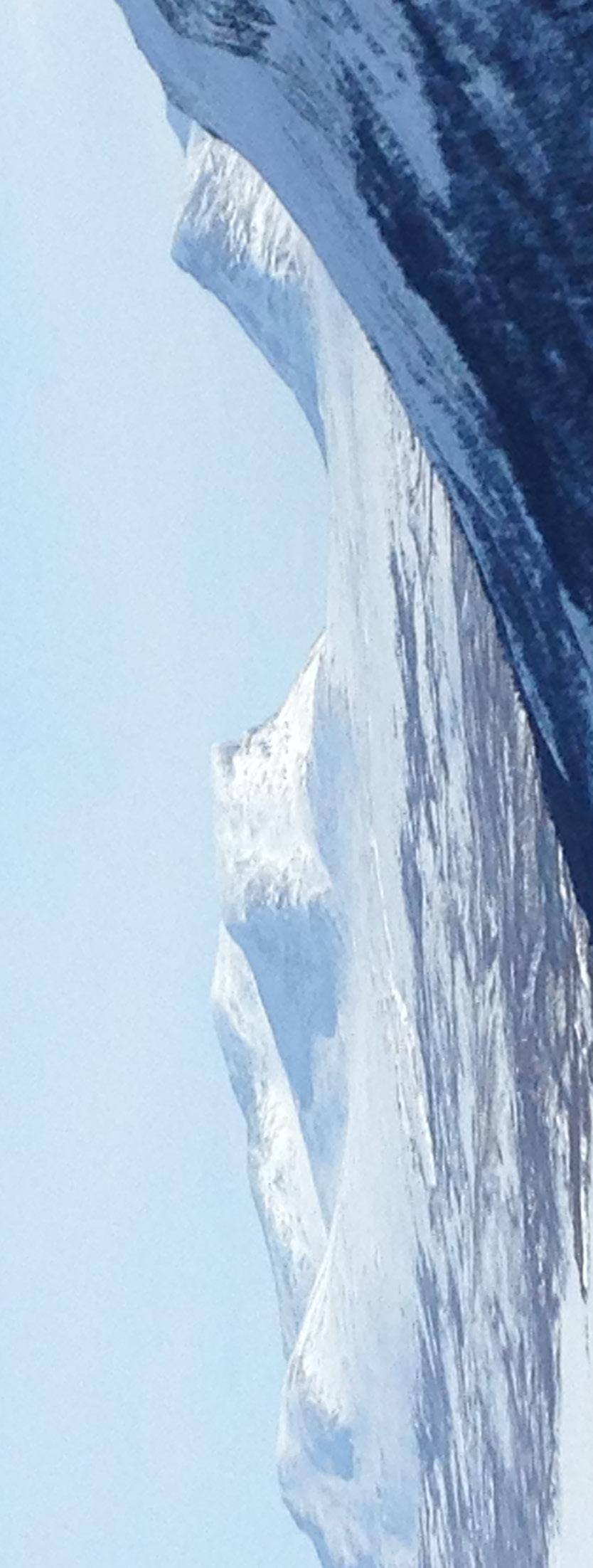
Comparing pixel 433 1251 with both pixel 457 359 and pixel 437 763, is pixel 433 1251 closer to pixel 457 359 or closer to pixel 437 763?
pixel 437 763

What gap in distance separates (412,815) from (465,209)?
468 cm

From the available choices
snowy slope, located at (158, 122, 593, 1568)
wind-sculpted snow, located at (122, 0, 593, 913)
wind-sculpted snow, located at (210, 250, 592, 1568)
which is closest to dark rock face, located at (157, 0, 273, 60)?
wind-sculpted snow, located at (122, 0, 593, 913)

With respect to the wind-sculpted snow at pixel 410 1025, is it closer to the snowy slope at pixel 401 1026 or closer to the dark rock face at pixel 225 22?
the snowy slope at pixel 401 1026

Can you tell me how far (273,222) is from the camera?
10438mm

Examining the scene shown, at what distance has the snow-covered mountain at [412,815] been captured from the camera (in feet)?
5.87

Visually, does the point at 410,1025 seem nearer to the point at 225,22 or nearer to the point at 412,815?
the point at 412,815

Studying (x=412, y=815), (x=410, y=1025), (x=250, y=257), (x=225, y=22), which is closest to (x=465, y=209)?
(x=225, y=22)

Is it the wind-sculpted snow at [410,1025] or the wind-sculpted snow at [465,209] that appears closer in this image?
the wind-sculpted snow at [465,209]

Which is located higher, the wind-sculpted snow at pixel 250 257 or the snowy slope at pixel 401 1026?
the wind-sculpted snow at pixel 250 257

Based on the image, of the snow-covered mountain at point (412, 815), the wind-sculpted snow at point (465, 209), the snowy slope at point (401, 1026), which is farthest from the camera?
the snowy slope at point (401, 1026)

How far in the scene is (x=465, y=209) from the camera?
177cm

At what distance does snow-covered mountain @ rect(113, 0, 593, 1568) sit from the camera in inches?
70.5

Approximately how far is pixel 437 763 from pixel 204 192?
6908 millimetres

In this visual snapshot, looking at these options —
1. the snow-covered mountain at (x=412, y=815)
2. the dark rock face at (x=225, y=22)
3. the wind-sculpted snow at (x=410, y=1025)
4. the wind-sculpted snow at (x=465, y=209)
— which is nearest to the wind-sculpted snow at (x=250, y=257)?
the snow-covered mountain at (x=412, y=815)
